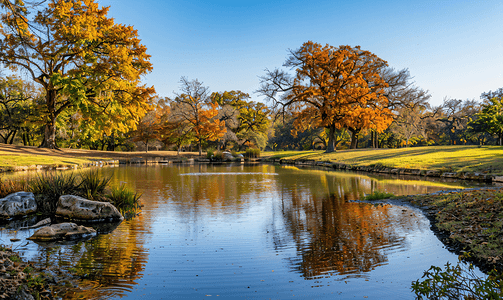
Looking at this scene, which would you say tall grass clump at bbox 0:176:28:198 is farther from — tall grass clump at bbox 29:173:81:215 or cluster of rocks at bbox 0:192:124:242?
cluster of rocks at bbox 0:192:124:242

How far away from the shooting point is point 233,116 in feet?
179

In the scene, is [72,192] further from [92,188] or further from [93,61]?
[93,61]

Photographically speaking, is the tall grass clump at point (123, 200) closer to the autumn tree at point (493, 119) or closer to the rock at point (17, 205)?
the rock at point (17, 205)

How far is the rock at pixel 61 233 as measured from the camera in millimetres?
6211

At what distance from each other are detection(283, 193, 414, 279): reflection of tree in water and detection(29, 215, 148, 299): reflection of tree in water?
2450 mm

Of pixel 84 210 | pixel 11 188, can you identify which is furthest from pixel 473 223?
pixel 11 188

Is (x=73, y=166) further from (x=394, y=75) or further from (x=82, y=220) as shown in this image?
(x=394, y=75)

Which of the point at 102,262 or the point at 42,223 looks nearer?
the point at 102,262

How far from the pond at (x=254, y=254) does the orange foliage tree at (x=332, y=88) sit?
27816mm

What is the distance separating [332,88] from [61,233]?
3304 centimetres

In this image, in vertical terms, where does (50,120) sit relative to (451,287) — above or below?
above

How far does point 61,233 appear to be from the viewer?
6.36 m

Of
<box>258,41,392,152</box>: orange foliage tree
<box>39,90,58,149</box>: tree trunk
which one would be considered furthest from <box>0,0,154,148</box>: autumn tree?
<box>258,41,392,152</box>: orange foliage tree

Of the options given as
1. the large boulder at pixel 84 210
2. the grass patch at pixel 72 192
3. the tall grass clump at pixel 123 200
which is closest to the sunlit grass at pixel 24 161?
the grass patch at pixel 72 192
